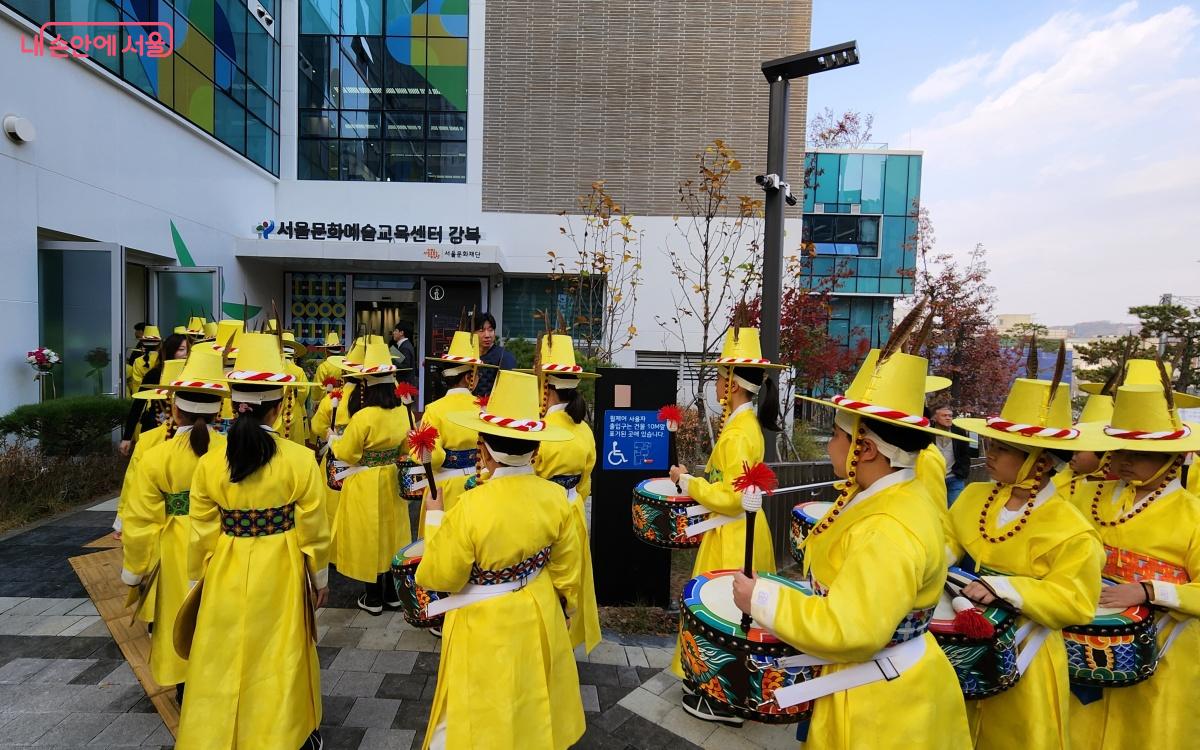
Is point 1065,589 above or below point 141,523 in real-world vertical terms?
above

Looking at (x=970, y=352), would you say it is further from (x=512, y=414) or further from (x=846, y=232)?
(x=846, y=232)

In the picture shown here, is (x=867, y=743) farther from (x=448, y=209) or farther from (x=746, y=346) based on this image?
(x=448, y=209)

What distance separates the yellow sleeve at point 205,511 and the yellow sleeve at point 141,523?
0.59 meters

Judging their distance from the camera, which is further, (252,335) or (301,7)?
(301,7)

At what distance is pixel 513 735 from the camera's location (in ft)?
8.50

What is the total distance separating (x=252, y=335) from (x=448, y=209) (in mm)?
12122

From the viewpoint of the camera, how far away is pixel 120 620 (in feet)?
14.4

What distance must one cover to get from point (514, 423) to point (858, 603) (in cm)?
150

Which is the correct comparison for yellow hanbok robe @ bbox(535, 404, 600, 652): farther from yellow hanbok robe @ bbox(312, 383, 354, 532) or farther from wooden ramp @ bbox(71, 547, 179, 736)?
wooden ramp @ bbox(71, 547, 179, 736)

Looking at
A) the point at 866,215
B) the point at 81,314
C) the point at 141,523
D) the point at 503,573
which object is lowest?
the point at 141,523

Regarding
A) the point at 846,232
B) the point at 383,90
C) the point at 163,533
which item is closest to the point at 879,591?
the point at 163,533

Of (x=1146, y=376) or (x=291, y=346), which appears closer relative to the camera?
(x=1146, y=376)

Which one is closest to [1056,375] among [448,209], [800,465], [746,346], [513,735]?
[746,346]

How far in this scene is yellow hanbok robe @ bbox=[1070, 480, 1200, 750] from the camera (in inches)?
108
